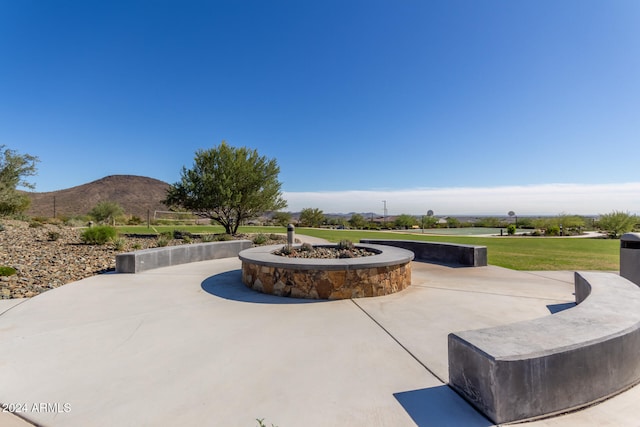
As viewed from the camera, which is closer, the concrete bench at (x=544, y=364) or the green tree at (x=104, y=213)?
the concrete bench at (x=544, y=364)

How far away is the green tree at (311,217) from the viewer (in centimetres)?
4700

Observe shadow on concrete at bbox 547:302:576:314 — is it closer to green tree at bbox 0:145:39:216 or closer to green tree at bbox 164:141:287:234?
green tree at bbox 164:141:287:234

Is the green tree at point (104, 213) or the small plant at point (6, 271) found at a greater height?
the green tree at point (104, 213)

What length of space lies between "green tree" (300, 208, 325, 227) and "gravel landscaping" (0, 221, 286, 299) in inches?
1347

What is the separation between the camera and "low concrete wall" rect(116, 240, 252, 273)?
7.66m

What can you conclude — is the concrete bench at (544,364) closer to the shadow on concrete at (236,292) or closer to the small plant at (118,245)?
the shadow on concrete at (236,292)

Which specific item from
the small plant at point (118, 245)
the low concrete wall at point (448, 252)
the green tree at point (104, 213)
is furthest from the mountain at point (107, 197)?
the low concrete wall at point (448, 252)

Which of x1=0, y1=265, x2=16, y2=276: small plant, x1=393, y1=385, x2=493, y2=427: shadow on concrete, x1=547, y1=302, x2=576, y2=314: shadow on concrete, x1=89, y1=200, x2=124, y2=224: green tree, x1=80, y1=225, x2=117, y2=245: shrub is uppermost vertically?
x1=89, y1=200, x2=124, y2=224: green tree

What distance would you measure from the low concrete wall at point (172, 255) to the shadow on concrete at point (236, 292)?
7.25 ft

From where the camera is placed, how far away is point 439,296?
5.57 meters

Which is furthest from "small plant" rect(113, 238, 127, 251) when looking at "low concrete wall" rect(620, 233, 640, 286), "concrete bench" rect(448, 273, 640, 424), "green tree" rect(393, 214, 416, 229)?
"green tree" rect(393, 214, 416, 229)

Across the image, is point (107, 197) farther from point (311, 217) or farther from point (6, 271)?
point (6, 271)

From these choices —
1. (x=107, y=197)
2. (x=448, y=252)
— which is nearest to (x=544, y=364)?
(x=448, y=252)

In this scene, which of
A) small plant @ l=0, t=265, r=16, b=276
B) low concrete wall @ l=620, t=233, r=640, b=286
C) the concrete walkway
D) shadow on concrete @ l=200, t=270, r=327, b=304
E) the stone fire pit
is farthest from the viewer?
small plant @ l=0, t=265, r=16, b=276
